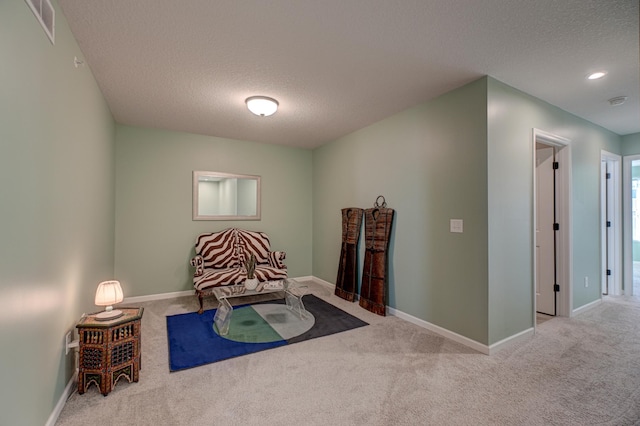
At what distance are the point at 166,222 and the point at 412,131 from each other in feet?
12.4

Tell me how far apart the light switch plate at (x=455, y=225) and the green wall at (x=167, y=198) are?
3145mm

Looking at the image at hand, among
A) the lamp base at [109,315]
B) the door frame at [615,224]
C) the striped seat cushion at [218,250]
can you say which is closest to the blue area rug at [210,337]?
the lamp base at [109,315]

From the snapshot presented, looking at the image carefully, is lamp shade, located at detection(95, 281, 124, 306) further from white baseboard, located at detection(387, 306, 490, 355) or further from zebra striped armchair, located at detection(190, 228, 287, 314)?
white baseboard, located at detection(387, 306, 490, 355)

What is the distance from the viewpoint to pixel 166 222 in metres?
4.37

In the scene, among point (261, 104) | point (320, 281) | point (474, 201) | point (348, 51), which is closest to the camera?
point (348, 51)

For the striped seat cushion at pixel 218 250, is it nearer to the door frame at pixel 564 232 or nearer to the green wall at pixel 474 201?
the green wall at pixel 474 201

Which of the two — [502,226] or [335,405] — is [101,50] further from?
[502,226]

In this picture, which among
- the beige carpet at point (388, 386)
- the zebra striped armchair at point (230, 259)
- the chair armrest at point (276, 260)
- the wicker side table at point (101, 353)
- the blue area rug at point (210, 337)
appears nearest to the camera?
the beige carpet at point (388, 386)

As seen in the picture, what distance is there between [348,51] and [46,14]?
1879 mm

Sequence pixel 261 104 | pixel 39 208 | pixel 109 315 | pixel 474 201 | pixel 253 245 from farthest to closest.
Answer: pixel 253 245 → pixel 261 104 → pixel 474 201 → pixel 109 315 → pixel 39 208

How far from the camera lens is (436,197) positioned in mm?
3092

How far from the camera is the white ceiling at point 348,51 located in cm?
181

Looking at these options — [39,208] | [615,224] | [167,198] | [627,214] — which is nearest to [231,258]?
[167,198]

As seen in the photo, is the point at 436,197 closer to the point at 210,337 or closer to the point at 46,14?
the point at 210,337
